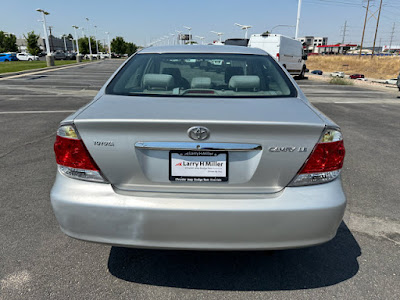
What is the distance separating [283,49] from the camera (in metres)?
21.0

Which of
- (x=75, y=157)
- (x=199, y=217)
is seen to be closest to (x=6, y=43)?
(x=75, y=157)

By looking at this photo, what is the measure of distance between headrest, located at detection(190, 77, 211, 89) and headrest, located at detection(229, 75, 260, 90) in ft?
0.64

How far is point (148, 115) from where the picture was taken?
6.38 ft

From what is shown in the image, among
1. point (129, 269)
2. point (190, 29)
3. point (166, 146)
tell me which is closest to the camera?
point (166, 146)

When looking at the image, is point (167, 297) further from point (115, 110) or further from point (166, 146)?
point (115, 110)

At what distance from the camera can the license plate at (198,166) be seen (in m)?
1.90

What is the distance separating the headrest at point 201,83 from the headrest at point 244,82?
20 cm

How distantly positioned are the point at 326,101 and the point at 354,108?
1740 mm

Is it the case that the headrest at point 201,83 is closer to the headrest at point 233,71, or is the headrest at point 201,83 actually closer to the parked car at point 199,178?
the headrest at point 233,71

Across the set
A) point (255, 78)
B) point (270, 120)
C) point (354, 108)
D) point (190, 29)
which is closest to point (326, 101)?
point (354, 108)

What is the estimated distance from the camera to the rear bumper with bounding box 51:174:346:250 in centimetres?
190

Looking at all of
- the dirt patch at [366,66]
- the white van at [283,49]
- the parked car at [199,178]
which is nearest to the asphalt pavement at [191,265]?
the parked car at [199,178]

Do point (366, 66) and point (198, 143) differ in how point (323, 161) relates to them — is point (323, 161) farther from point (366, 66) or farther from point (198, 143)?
point (366, 66)

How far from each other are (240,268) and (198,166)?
1034 mm
